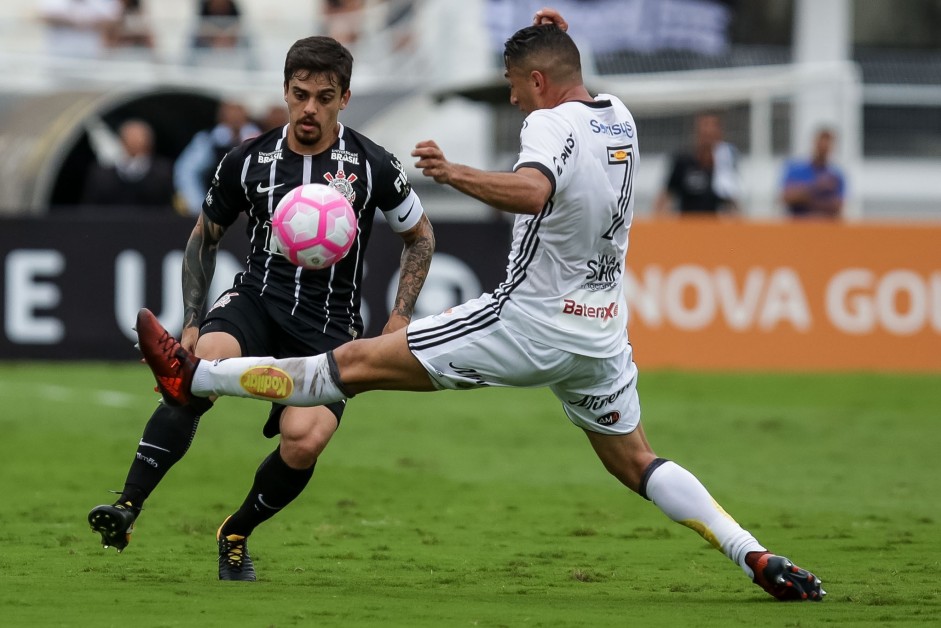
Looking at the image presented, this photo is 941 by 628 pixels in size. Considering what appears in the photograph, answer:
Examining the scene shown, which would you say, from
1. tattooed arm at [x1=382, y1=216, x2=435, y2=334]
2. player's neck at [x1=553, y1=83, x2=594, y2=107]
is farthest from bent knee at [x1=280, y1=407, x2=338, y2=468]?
player's neck at [x1=553, y1=83, x2=594, y2=107]

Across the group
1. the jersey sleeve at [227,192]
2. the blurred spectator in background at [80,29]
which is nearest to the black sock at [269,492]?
the jersey sleeve at [227,192]

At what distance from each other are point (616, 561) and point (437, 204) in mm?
20432

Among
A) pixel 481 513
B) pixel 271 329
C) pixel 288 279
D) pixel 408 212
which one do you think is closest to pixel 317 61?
pixel 408 212

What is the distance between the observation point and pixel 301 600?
21.5ft

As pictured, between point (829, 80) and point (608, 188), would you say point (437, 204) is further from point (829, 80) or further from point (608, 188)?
point (608, 188)

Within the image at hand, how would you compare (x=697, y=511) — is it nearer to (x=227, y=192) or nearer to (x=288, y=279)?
(x=288, y=279)

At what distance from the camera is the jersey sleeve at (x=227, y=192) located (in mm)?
7445

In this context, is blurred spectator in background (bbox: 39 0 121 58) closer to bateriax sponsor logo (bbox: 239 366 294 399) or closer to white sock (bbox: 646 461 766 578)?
bateriax sponsor logo (bbox: 239 366 294 399)

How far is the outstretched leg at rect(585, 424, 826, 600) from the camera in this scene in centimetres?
671

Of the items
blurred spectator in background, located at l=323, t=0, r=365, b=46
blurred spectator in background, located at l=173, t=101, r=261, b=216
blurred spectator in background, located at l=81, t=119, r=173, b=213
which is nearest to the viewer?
blurred spectator in background, located at l=173, t=101, r=261, b=216

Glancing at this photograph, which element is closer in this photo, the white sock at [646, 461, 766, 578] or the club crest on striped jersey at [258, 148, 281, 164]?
the white sock at [646, 461, 766, 578]

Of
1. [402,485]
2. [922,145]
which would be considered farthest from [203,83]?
[402,485]

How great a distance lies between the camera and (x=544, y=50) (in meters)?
6.77

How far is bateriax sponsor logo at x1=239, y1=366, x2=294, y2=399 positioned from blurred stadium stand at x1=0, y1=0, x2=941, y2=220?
48.1 feet
